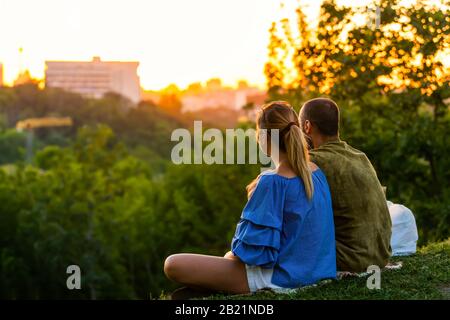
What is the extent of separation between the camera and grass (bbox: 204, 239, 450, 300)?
5320 mm

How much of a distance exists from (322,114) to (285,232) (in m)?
0.88

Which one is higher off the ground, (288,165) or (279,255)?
(288,165)

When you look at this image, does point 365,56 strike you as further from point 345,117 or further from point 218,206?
point 218,206

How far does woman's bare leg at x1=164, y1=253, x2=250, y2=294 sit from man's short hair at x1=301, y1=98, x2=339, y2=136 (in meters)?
1.11

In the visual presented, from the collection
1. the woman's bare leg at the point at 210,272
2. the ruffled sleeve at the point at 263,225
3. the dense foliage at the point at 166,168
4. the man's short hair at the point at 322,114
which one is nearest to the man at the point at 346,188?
the man's short hair at the point at 322,114

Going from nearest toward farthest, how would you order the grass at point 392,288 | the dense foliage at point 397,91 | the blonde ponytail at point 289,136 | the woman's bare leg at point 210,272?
the grass at point 392,288
the blonde ponytail at point 289,136
the woman's bare leg at point 210,272
the dense foliage at point 397,91

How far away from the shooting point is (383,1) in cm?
1288

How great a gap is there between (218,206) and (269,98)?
19.9 metres

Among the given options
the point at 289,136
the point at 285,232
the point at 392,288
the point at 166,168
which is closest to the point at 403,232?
the point at 392,288

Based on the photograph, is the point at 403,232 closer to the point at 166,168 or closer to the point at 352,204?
the point at 352,204

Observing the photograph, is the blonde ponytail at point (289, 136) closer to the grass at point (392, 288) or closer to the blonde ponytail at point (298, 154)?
the blonde ponytail at point (298, 154)

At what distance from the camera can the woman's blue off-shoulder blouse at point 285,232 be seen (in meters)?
5.38

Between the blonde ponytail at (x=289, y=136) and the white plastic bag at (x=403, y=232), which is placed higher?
the blonde ponytail at (x=289, y=136)
